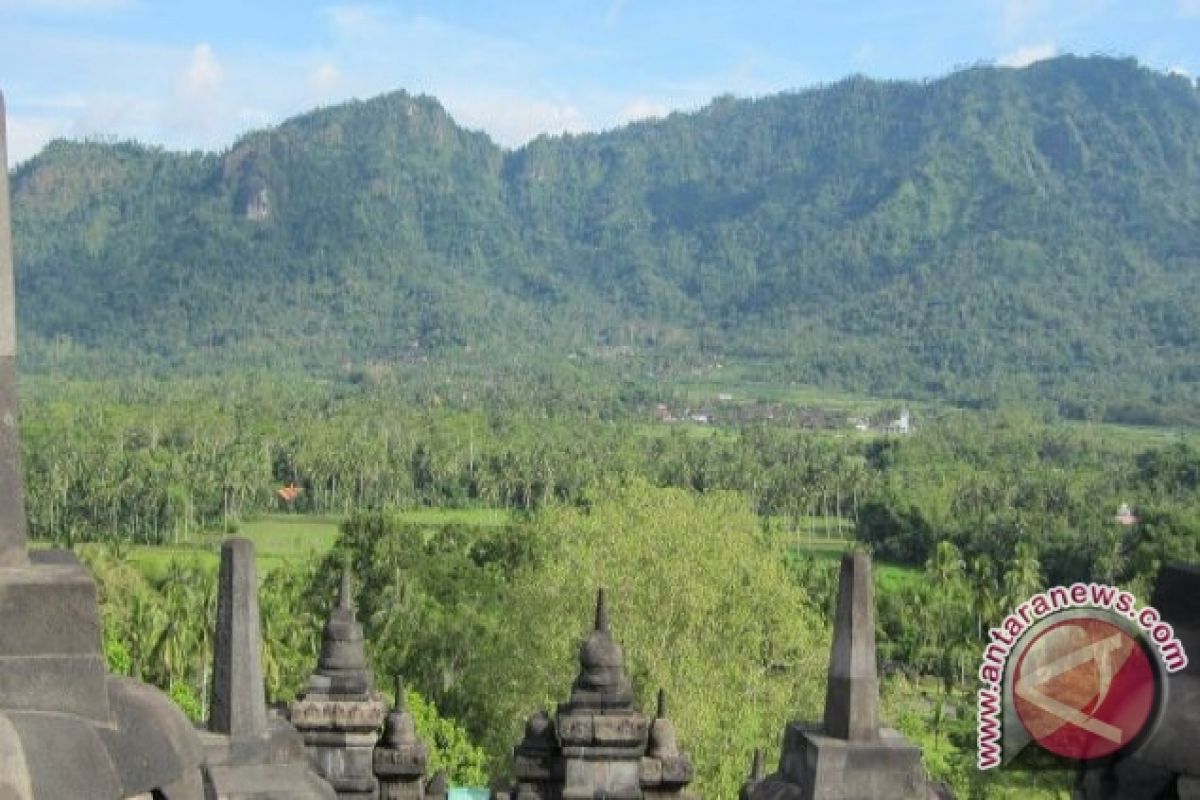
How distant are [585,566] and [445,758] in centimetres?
513

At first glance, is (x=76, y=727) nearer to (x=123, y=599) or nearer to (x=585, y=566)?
(x=585, y=566)

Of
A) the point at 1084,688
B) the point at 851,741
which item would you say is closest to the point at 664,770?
the point at 851,741

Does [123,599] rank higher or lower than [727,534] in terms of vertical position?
lower

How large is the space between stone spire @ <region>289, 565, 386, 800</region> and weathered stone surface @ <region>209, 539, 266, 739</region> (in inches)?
172

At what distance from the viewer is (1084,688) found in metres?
5.80

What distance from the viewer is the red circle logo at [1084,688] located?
5.35 m

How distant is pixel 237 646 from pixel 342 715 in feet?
16.2

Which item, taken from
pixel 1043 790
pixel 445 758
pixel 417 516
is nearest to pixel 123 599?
pixel 445 758

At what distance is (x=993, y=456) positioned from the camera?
434 ft

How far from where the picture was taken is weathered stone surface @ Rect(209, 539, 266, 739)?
8539 mm

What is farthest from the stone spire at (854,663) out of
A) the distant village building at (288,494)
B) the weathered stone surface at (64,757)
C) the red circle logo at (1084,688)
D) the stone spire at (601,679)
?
the distant village building at (288,494)

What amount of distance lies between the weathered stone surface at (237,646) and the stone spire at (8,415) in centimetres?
269

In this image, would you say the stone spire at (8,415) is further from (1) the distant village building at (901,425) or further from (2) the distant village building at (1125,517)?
(1) the distant village building at (901,425)

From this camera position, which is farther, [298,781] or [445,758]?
[445,758]
